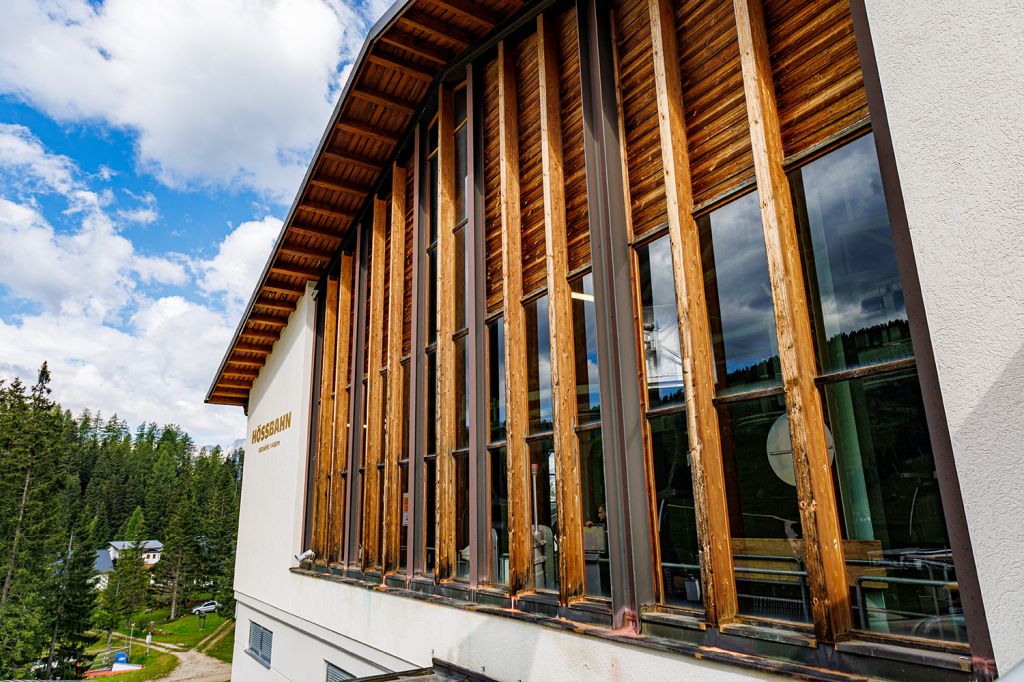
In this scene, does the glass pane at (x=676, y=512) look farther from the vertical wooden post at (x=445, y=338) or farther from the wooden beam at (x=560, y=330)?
the vertical wooden post at (x=445, y=338)

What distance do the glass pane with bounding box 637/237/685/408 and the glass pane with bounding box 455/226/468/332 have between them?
3.14 meters

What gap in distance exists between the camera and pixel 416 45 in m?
8.39

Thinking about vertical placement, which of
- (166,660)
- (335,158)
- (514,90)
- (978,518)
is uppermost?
(335,158)

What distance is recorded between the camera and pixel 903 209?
3.26 m

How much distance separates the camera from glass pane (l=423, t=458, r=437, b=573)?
8.06 metres

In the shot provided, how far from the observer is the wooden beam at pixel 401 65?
858cm

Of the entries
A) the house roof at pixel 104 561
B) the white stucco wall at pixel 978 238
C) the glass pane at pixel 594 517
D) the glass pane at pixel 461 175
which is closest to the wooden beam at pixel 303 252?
the glass pane at pixel 461 175

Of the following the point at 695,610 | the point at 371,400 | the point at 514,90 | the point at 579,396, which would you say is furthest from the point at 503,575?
the point at 514,90

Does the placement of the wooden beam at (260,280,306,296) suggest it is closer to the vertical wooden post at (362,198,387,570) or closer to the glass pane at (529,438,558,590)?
the vertical wooden post at (362,198,387,570)

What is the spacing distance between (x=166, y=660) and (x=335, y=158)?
154ft

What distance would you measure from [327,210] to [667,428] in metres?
9.09

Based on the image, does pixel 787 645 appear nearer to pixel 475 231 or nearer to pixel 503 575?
pixel 503 575

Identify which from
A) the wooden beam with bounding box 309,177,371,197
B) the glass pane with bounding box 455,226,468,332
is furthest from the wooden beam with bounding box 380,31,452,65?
the wooden beam with bounding box 309,177,371,197

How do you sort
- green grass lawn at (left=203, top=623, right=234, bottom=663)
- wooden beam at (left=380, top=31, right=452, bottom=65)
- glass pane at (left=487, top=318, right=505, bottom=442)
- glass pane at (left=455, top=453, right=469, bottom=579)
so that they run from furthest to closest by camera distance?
green grass lawn at (left=203, top=623, right=234, bottom=663), wooden beam at (left=380, top=31, right=452, bottom=65), glass pane at (left=455, top=453, right=469, bottom=579), glass pane at (left=487, top=318, right=505, bottom=442)
